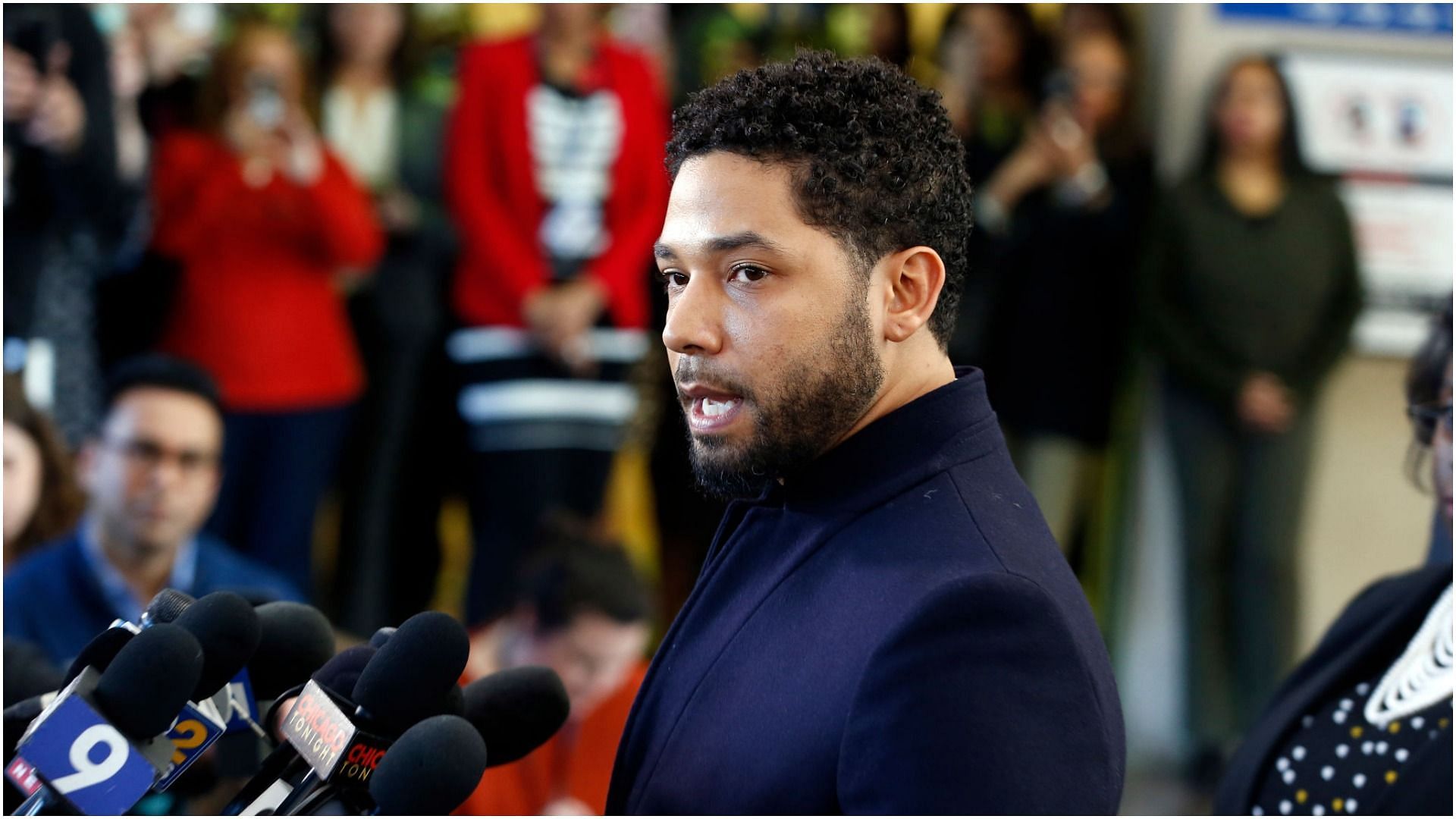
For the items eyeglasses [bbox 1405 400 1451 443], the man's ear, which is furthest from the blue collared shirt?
eyeglasses [bbox 1405 400 1451 443]

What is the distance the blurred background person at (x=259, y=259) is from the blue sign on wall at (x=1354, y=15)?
288 cm

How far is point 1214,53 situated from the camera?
17.5 ft

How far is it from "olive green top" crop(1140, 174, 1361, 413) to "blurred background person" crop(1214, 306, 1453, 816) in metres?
2.60

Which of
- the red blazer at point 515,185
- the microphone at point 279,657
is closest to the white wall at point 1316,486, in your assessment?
the red blazer at point 515,185

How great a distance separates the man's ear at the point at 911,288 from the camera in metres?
1.54

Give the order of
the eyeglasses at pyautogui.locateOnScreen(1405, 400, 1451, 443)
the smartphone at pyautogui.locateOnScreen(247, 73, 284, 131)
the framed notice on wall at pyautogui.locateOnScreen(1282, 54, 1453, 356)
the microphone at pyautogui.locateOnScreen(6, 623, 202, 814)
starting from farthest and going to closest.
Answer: the framed notice on wall at pyautogui.locateOnScreen(1282, 54, 1453, 356), the smartphone at pyautogui.locateOnScreen(247, 73, 284, 131), the eyeglasses at pyautogui.locateOnScreen(1405, 400, 1451, 443), the microphone at pyautogui.locateOnScreen(6, 623, 202, 814)

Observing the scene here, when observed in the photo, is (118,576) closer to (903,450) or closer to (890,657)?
(903,450)

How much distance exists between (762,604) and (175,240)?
10.5 feet

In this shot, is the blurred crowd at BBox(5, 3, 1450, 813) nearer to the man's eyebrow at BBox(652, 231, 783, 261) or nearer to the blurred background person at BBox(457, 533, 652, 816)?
the blurred background person at BBox(457, 533, 652, 816)

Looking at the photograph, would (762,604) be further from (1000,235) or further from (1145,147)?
(1145,147)

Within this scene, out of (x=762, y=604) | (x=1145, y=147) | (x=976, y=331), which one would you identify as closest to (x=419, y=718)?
(x=762, y=604)

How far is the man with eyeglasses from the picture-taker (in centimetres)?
329

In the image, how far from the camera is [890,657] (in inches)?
52.4

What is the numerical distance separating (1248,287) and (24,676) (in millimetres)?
4069
